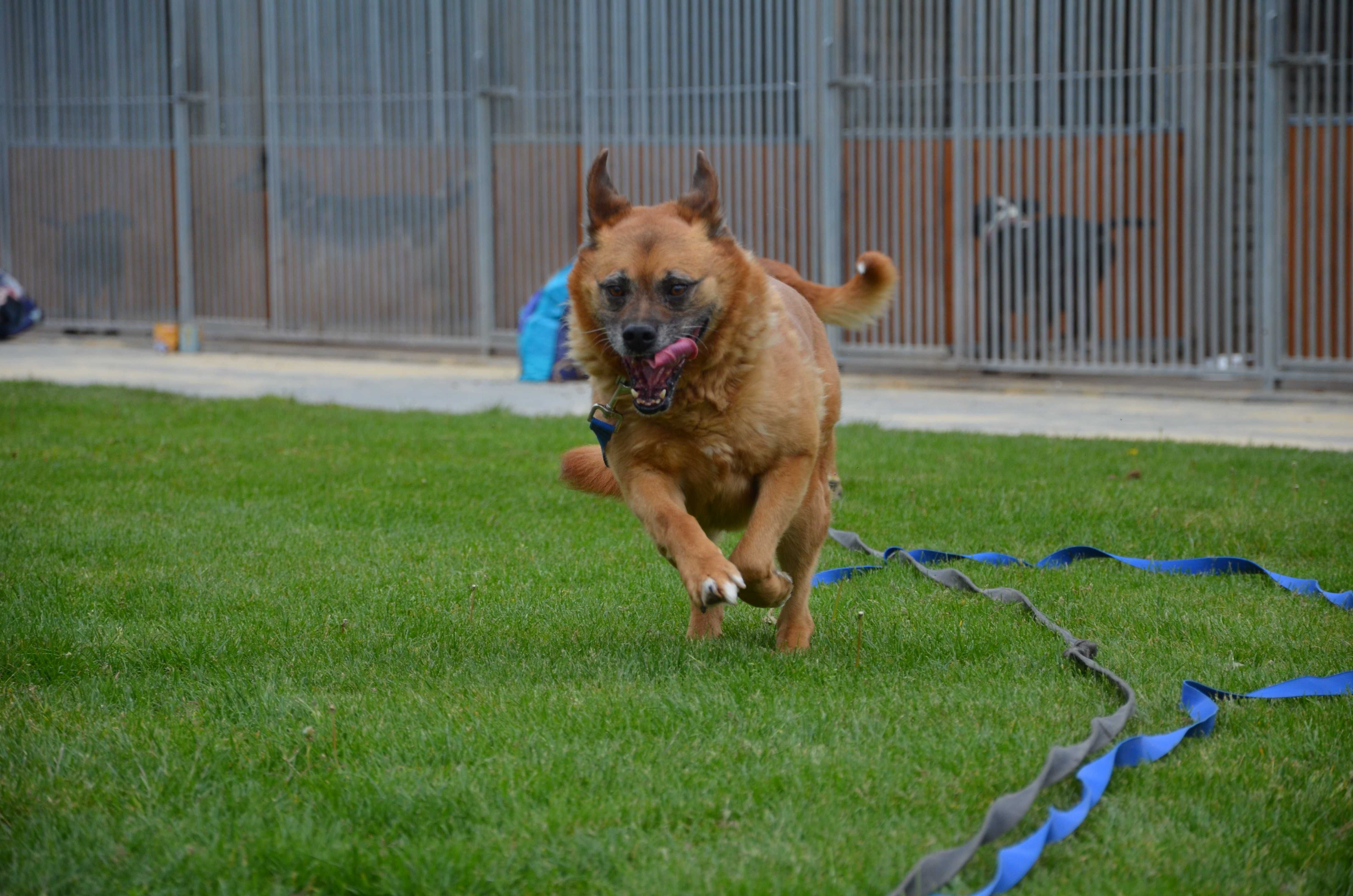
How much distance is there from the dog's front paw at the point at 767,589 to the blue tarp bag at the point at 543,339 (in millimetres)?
9220

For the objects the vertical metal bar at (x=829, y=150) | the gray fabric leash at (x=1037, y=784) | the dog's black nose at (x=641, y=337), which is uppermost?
the vertical metal bar at (x=829, y=150)

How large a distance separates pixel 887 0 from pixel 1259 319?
185 inches

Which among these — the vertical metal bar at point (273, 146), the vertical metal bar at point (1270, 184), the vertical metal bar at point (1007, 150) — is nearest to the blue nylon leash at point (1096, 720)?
the vertical metal bar at point (1270, 184)

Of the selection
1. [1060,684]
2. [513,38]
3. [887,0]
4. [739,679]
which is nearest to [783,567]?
[739,679]

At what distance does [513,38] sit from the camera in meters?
15.9

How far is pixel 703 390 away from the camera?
175 inches

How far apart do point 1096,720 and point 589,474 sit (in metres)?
2.09

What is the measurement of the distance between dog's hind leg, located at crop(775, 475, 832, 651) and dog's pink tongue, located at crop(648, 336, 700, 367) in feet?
2.20

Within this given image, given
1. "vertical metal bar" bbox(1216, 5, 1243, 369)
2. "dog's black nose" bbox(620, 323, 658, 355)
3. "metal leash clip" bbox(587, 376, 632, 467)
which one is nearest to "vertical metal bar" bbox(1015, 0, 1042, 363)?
"vertical metal bar" bbox(1216, 5, 1243, 369)

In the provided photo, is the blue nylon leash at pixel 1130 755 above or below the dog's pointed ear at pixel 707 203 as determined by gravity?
below

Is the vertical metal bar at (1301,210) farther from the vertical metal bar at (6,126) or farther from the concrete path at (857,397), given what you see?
the vertical metal bar at (6,126)

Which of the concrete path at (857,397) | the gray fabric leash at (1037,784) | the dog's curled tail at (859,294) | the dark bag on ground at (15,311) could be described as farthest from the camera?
the dark bag on ground at (15,311)

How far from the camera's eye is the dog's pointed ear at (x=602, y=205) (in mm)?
4820

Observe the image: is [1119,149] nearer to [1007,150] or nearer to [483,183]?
[1007,150]
